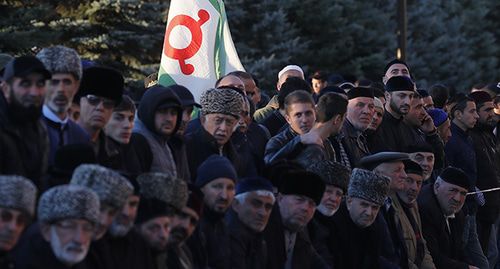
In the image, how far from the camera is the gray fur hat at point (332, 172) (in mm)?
10859

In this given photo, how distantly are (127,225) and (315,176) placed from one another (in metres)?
2.42

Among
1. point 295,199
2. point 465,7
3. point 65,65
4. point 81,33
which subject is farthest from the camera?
point 465,7

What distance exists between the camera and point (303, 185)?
1019cm

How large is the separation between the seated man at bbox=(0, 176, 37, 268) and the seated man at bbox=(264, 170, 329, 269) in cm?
285

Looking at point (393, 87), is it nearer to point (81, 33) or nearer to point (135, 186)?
point (135, 186)

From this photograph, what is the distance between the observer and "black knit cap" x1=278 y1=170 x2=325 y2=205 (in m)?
10.2

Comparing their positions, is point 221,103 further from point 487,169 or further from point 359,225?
point 487,169

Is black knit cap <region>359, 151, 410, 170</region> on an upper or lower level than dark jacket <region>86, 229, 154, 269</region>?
upper

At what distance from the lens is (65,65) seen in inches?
350

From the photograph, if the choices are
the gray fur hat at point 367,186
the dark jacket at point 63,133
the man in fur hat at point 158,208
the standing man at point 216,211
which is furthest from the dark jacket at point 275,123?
the man in fur hat at point 158,208

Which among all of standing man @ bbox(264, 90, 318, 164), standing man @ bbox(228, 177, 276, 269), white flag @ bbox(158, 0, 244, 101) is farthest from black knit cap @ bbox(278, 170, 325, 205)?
white flag @ bbox(158, 0, 244, 101)

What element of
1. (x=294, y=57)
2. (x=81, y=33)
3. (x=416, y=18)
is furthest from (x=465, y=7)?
(x=81, y=33)

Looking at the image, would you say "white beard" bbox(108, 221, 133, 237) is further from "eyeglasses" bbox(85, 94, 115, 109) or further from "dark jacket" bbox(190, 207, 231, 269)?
"eyeglasses" bbox(85, 94, 115, 109)

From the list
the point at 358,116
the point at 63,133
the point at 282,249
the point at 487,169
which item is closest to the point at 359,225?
the point at 282,249
